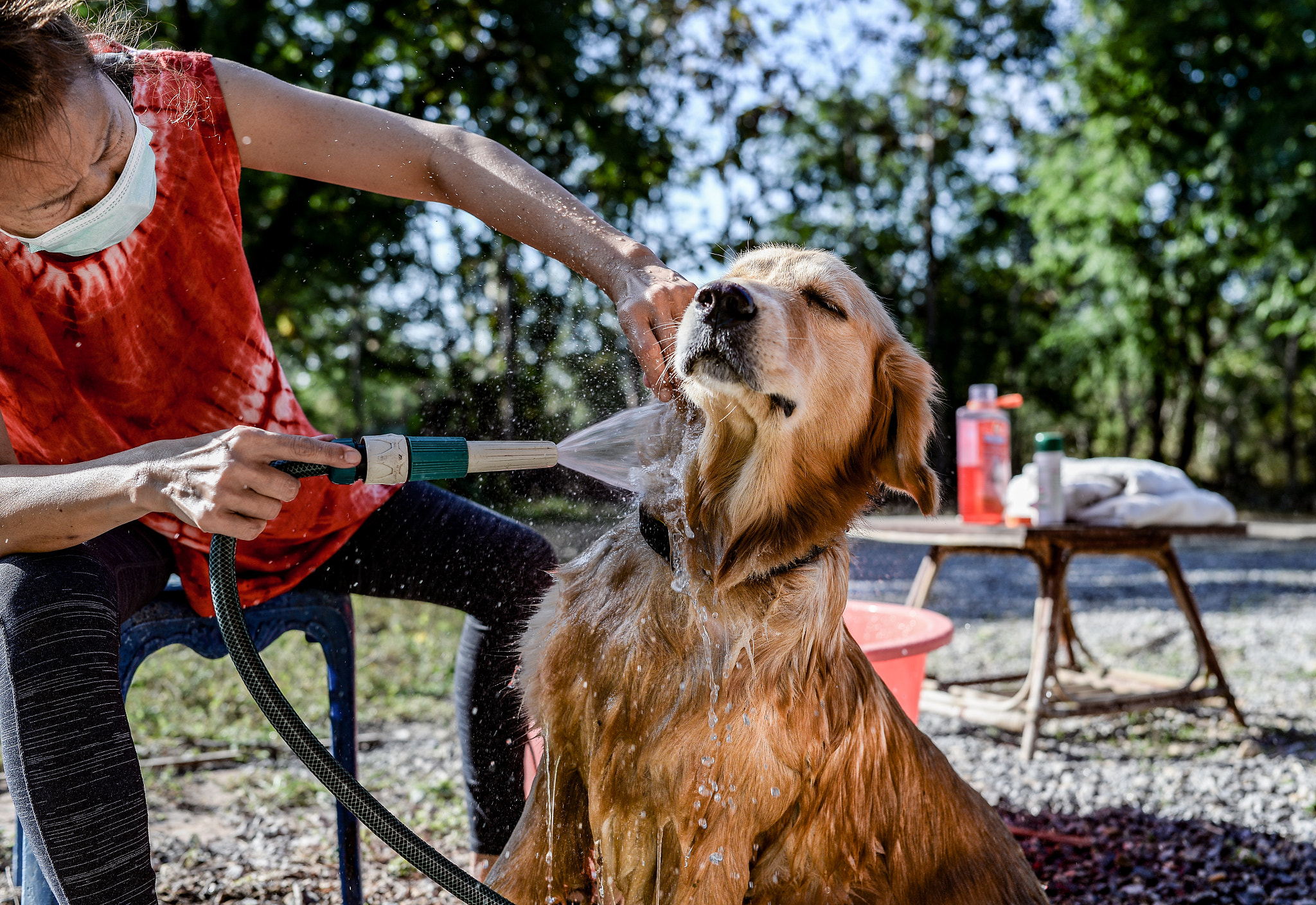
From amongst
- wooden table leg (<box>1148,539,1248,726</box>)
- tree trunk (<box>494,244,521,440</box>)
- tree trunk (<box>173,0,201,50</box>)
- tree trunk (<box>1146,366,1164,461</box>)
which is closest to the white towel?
wooden table leg (<box>1148,539,1248,726</box>)

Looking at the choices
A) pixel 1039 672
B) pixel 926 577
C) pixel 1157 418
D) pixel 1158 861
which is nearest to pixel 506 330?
pixel 926 577

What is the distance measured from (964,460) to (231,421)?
293 cm

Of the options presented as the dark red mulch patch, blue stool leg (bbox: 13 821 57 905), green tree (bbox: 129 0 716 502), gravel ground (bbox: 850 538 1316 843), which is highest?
green tree (bbox: 129 0 716 502)

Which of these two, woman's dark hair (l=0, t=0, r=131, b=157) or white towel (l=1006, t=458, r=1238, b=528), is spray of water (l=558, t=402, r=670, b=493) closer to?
woman's dark hair (l=0, t=0, r=131, b=157)

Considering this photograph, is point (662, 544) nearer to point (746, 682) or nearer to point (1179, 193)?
point (746, 682)

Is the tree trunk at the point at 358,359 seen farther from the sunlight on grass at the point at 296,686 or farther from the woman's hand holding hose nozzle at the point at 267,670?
the woman's hand holding hose nozzle at the point at 267,670

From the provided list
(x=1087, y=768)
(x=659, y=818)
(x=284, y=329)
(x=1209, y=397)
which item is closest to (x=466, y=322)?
(x=284, y=329)

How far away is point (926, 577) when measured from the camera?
3998 millimetres

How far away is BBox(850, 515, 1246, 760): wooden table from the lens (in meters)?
3.46

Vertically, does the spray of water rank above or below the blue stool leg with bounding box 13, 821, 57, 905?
above

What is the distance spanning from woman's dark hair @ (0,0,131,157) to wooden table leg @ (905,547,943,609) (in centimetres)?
344

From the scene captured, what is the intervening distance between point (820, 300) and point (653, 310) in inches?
16.7

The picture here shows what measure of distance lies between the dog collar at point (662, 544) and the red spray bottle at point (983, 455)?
2.08 meters

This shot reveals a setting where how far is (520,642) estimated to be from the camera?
185 centimetres
